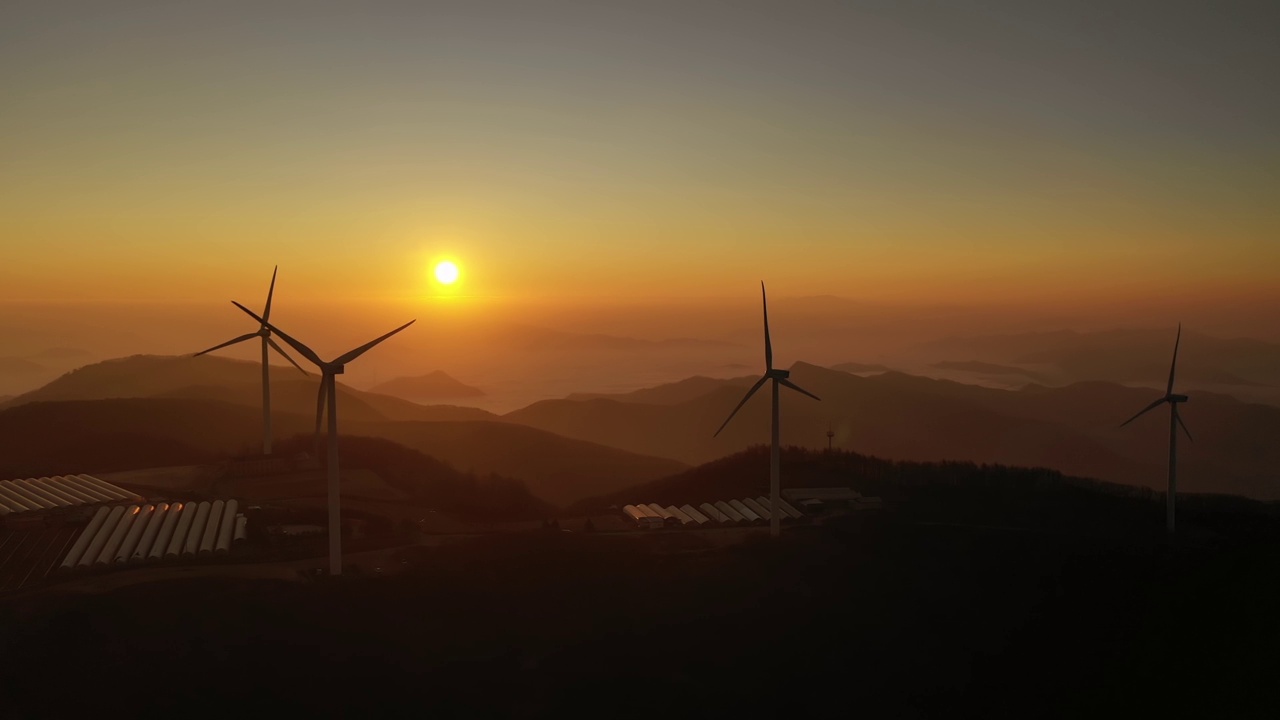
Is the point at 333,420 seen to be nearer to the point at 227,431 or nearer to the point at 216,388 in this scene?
the point at 227,431

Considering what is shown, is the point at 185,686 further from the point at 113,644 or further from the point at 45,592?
the point at 45,592

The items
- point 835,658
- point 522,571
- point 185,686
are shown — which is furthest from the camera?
point 522,571

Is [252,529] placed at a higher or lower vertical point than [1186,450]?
higher

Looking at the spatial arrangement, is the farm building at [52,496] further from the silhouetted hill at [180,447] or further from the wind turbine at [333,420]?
the wind turbine at [333,420]

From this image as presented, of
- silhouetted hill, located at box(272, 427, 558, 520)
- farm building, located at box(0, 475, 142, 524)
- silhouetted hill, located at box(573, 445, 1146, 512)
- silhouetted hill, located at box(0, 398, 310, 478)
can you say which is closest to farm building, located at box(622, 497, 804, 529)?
silhouetted hill, located at box(573, 445, 1146, 512)

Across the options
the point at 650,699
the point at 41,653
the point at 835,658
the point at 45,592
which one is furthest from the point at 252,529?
the point at 835,658
